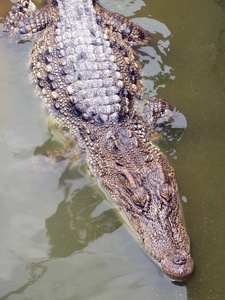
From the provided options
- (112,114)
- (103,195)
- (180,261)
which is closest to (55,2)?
(112,114)

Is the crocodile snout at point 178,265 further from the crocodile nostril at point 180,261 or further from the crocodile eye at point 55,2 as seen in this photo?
the crocodile eye at point 55,2

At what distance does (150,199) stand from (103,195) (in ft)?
2.36

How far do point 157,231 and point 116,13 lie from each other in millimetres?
3786

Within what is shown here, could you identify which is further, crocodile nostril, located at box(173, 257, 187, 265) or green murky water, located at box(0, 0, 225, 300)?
green murky water, located at box(0, 0, 225, 300)

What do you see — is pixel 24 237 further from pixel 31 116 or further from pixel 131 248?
pixel 31 116

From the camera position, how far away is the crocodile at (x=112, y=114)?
13.1 feet

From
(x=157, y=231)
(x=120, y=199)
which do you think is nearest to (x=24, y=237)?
(x=120, y=199)

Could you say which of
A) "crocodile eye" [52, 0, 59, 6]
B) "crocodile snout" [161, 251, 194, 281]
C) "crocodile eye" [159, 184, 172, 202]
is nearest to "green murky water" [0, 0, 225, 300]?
"crocodile snout" [161, 251, 194, 281]

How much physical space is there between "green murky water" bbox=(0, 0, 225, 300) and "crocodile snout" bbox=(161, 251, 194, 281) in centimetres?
19

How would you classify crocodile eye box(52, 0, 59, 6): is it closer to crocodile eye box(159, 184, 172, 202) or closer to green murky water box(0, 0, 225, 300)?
green murky water box(0, 0, 225, 300)

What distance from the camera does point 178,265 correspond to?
3650mm

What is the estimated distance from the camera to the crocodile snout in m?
3.63

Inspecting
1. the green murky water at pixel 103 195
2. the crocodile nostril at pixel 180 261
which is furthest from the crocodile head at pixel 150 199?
the green murky water at pixel 103 195

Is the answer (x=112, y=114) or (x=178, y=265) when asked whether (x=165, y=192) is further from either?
(x=112, y=114)
